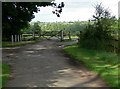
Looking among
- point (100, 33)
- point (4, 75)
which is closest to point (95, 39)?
point (100, 33)

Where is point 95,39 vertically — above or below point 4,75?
above

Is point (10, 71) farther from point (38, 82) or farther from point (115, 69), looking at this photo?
point (115, 69)

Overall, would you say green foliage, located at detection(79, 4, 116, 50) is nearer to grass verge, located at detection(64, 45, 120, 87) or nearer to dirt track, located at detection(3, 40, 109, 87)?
grass verge, located at detection(64, 45, 120, 87)

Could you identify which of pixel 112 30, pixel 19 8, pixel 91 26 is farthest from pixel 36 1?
pixel 112 30

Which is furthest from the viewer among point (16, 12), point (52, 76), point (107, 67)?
point (16, 12)

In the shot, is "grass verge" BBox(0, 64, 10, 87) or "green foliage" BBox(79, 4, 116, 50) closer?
"grass verge" BBox(0, 64, 10, 87)

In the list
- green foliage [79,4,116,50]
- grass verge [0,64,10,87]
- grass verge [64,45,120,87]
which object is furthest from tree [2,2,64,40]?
grass verge [0,64,10,87]

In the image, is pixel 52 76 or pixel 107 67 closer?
pixel 52 76

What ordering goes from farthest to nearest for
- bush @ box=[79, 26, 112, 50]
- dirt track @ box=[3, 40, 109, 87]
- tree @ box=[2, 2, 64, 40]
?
tree @ box=[2, 2, 64, 40], bush @ box=[79, 26, 112, 50], dirt track @ box=[3, 40, 109, 87]

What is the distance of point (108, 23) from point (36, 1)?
6.35 meters

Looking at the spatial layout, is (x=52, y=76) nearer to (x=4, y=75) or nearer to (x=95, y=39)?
(x=4, y=75)

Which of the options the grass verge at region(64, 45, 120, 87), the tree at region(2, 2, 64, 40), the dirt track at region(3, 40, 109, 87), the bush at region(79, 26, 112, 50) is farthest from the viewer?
the tree at region(2, 2, 64, 40)

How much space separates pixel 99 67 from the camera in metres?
16.1

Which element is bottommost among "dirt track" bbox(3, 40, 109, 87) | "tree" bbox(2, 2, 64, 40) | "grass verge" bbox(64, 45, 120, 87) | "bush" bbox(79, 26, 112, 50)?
"dirt track" bbox(3, 40, 109, 87)
